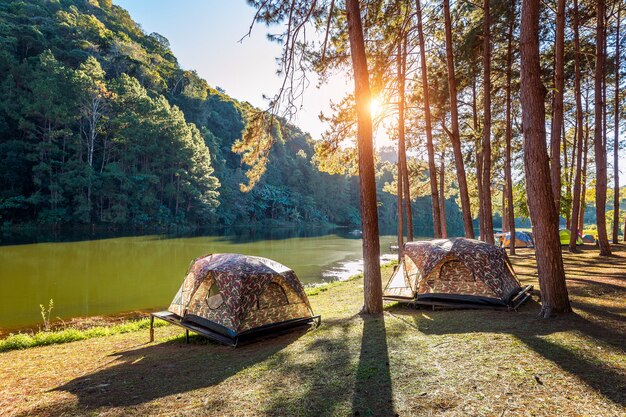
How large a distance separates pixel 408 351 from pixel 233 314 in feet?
10.6

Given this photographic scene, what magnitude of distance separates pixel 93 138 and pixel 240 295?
40.6m

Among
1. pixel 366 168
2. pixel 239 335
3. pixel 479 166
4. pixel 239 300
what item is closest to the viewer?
pixel 239 335

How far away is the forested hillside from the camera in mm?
35531

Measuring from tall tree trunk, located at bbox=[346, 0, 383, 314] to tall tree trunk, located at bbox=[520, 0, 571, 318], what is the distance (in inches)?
112

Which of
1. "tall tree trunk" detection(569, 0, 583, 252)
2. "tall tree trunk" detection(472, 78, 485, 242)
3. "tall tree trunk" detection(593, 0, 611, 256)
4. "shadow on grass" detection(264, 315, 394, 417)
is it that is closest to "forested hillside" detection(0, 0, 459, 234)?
"tall tree trunk" detection(472, 78, 485, 242)

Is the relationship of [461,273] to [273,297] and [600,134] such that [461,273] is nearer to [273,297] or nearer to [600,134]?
[273,297]

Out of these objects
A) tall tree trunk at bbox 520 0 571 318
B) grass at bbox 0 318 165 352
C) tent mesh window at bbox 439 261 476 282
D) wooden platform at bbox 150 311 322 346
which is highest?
tall tree trunk at bbox 520 0 571 318

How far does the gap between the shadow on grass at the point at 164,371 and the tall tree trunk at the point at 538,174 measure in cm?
457

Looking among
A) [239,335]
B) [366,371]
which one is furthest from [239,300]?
[366,371]

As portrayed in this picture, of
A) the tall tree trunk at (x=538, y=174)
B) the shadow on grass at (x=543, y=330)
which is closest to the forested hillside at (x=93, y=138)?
the shadow on grass at (x=543, y=330)

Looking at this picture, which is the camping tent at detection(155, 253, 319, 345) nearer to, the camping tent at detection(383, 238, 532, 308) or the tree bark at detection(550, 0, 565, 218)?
the camping tent at detection(383, 238, 532, 308)

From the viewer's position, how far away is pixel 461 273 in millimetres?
7844

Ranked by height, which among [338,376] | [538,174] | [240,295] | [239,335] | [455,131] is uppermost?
[455,131]

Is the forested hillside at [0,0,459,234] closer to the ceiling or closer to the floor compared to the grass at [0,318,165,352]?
closer to the ceiling
